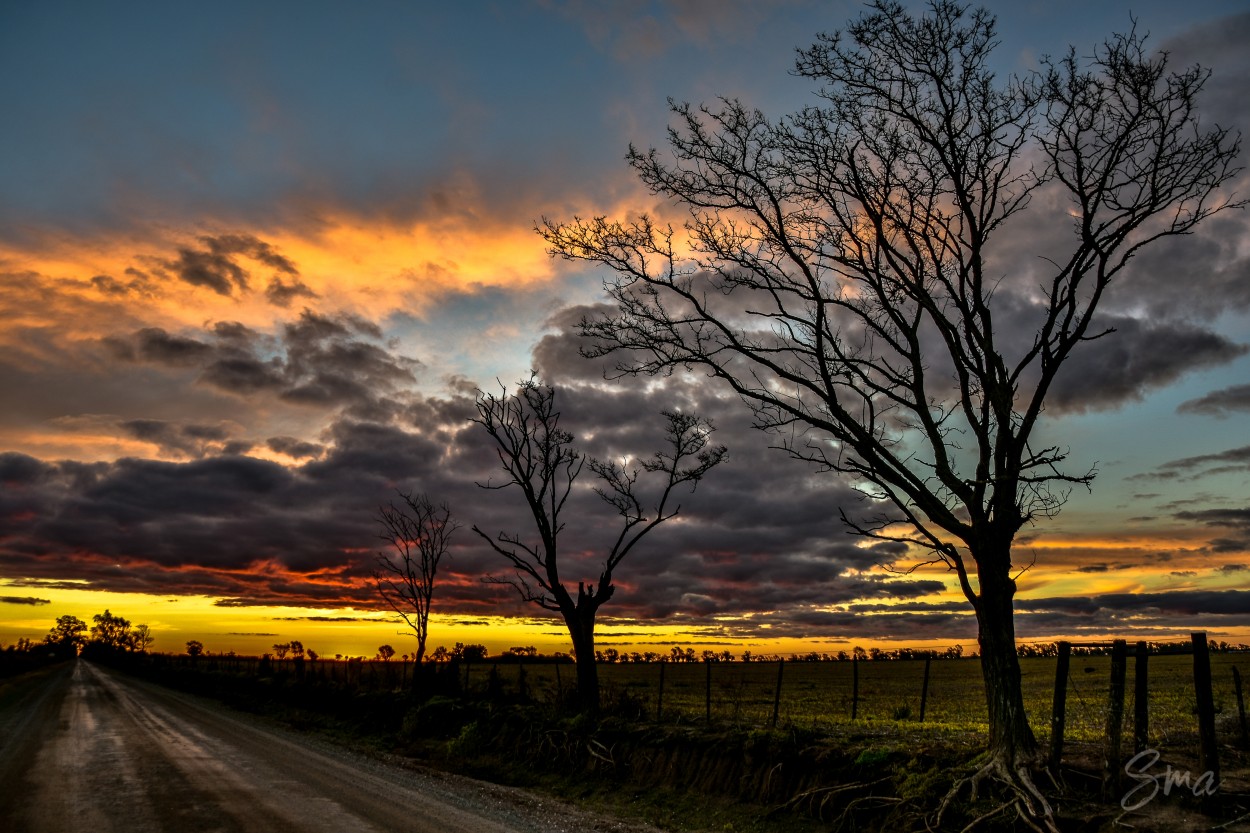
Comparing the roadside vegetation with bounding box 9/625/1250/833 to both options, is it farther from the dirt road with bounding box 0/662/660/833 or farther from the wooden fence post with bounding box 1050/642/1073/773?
the dirt road with bounding box 0/662/660/833

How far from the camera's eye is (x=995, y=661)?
36.9ft

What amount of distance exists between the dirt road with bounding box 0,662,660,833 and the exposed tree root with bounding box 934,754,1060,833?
496 centimetres

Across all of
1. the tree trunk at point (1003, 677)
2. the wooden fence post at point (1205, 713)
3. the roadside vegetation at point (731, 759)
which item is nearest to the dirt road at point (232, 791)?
the roadside vegetation at point (731, 759)

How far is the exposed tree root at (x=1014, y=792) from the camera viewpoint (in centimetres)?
932

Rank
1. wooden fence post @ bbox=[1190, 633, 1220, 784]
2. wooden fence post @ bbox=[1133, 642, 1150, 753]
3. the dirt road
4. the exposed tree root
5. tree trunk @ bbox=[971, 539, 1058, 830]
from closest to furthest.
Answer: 1. the exposed tree root
2. wooden fence post @ bbox=[1190, 633, 1220, 784]
3. tree trunk @ bbox=[971, 539, 1058, 830]
4. wooden fence post @ bbox=[1133, 642, 1150, 753]
5. the dirt road

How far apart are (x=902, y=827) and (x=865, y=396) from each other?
21.9 feet

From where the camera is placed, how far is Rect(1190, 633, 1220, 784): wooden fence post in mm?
9500

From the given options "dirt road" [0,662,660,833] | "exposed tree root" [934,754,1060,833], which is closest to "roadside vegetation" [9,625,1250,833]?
"exposed tree root" [934,754,1060,833]

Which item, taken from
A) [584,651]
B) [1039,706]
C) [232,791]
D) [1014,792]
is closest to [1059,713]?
[1014,792]

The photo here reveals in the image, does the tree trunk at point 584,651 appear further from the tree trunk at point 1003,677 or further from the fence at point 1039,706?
the tree trunk at point 1003,677

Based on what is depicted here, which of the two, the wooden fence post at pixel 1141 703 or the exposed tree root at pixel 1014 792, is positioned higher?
the wooden fence post at pixel 1141 703

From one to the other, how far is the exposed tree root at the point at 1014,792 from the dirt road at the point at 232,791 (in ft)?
16.3

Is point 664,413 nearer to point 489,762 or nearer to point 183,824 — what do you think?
point 489,762

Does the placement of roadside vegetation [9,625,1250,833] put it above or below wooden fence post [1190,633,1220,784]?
below
